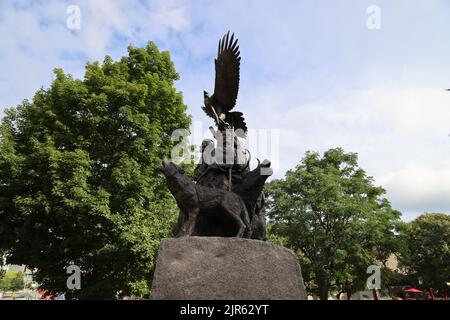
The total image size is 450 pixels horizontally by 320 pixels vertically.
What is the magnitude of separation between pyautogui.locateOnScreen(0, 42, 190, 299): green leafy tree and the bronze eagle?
652 centimetres

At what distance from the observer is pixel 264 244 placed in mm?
4801

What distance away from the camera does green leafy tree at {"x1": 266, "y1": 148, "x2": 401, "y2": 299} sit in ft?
67.2

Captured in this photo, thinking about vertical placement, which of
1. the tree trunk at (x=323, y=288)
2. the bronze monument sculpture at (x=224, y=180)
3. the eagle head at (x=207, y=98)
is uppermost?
the eagle head at (x=207, y=98)

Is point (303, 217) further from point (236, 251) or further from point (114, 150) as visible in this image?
point (236, 251)

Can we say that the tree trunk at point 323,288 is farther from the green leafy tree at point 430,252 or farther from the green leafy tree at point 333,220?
the green leafy tree at point 430,252

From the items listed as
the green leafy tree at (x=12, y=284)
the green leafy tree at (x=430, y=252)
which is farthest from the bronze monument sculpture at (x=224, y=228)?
the green leafy tree at (x=12, y=284)

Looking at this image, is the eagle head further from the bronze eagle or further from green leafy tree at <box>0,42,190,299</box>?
green leafy tree at <box>0,42,190,299</box>

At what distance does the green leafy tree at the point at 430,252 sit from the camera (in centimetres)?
3306

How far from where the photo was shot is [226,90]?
7113 millimetres

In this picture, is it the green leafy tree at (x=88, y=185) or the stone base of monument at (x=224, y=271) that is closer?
the stone base of monument at (x=224, y=271)

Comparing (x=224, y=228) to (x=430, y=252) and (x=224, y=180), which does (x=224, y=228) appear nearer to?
(x=224, y=180)

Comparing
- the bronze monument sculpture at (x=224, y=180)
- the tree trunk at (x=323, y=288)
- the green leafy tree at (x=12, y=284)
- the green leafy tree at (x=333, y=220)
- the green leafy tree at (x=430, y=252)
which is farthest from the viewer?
the green leafy tree at (x=12, y=284)

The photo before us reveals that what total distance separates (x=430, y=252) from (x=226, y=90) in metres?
35.7
